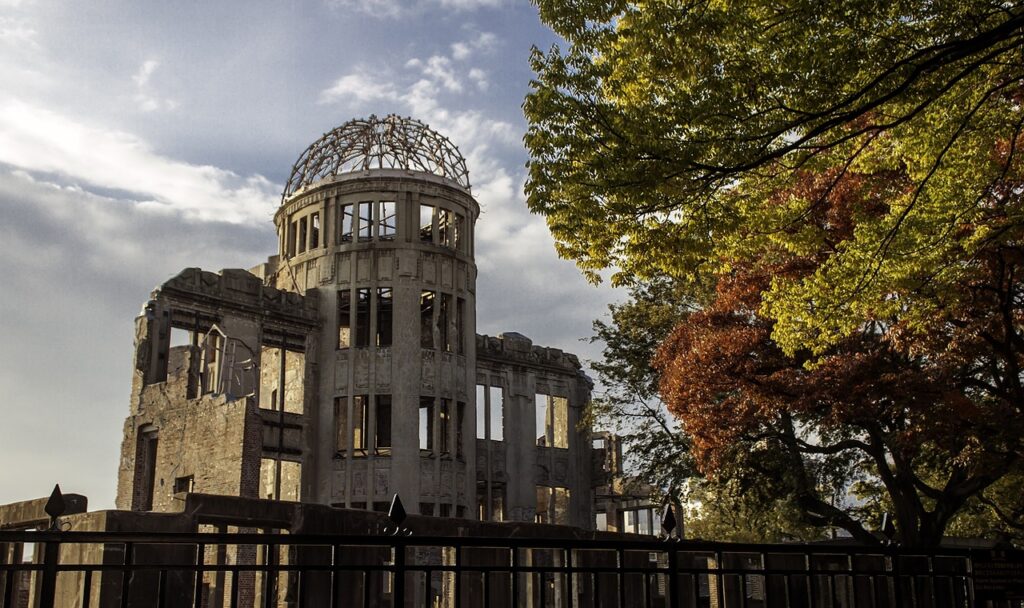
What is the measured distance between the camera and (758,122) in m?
11.8

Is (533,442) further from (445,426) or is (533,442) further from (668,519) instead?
(668,519)

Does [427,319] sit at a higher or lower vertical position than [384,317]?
higher

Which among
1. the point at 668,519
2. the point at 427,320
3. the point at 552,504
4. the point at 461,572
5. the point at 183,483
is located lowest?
the point at 461,572

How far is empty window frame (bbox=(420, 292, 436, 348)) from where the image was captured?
3672cm

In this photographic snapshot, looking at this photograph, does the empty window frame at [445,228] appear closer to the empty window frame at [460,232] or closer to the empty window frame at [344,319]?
the empty window frame at [460,232]

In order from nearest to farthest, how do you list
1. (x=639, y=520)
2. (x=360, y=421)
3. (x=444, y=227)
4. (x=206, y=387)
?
(x=206, y=387) < (x=360, y=421) < (x=444, y=227) < (x=639, y=520)

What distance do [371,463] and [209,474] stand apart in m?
5.90

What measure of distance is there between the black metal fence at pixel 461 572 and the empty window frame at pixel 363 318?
29.3 ft

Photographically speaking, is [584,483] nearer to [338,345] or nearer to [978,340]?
[338,345]

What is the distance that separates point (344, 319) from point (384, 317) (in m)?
1.46

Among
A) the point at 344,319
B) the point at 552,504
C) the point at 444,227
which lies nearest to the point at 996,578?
the point at 444,227

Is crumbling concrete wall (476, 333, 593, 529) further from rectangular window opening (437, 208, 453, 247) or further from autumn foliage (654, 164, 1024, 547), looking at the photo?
autumn foliage (654, 164, 1024, 547)

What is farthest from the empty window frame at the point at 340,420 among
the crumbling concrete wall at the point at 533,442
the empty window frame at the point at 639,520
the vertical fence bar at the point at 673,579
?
the vertical fence bar at the point at 673,579

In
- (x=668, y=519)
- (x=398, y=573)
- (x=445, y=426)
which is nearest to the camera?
(x=398, y=573)
